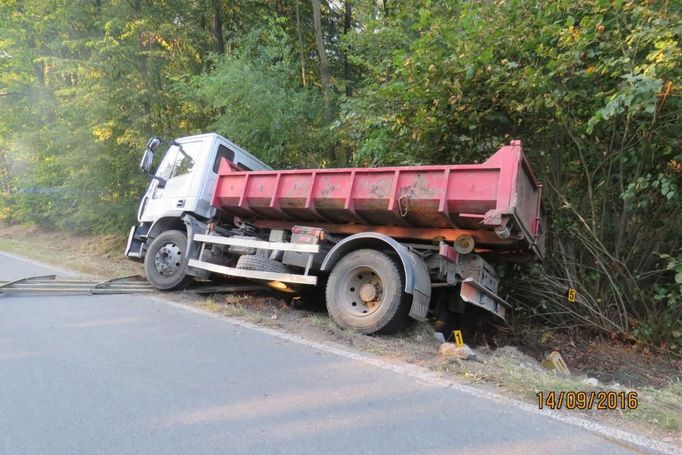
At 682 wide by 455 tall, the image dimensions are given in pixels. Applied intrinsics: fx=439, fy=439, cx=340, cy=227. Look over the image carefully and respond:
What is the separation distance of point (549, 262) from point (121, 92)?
1327 cm

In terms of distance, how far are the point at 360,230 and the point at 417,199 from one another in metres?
1.22

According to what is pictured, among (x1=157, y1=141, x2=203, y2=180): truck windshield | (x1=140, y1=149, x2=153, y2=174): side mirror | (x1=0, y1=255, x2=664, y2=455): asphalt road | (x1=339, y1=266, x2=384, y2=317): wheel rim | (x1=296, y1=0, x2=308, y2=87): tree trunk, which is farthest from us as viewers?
(x1=296, y1=0, x2=308, y2=87): tree trunk

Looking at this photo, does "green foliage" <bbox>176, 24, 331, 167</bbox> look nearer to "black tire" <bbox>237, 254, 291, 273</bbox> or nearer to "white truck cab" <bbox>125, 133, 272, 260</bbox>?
"white truck cab" <bbox>125, 133, 272, 260</bbox>

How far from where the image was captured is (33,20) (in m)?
16.4

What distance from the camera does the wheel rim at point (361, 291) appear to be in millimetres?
5148

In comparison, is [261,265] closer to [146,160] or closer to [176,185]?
[176,185]

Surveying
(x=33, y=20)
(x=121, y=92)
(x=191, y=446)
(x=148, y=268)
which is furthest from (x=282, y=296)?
(x=33, y=20)

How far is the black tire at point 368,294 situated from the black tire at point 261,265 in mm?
1066

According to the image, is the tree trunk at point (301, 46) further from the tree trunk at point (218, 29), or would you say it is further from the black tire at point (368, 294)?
the black tire at point (368, 294)

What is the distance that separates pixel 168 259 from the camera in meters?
7.48

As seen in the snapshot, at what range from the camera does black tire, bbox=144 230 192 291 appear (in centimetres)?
728

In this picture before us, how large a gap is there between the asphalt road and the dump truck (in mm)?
1218

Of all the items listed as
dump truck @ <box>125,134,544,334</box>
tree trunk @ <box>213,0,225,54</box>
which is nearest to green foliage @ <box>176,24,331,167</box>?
dump truck @ <box>125,134,544,334</box>

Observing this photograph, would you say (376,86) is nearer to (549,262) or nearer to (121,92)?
(549,262)
